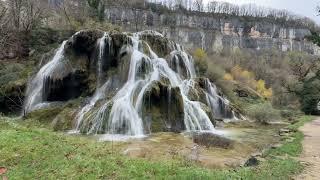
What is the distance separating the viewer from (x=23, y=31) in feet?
137

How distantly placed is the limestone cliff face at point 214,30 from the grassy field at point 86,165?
6974 cm

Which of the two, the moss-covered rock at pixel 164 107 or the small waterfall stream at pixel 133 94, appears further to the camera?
the moss-covered rock at pixel 164 107

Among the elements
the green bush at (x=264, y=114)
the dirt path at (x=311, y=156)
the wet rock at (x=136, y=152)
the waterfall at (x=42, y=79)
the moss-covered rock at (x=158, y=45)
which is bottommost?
the green bush at (x=264, y=114)

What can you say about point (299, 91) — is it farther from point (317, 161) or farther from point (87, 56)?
point (317, 161)

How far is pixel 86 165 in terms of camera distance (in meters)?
9.48

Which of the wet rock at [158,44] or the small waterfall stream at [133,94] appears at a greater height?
the wet rock at [158,44]

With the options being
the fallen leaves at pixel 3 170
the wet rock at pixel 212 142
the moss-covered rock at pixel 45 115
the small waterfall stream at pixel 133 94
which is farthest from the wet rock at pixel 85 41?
the fallen leaves at pixel 3 170

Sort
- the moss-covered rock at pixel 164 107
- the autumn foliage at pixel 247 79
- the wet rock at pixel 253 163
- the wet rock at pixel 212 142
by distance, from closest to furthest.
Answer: the wet rock at pixel 253 163 → the wet rock at pixel 212 142 → the moss-covered rock at pixel 164 107 → the autumn foliage at pixel 247 79

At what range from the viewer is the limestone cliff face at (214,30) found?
92312 mm

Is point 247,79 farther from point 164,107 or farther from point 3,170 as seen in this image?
Answer: point 3,170

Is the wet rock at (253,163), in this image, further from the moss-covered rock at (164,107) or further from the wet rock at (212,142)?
the moss-covered rock at (164,107)

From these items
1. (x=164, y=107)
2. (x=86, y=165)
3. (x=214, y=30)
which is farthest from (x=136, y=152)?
(x=214, y=30)

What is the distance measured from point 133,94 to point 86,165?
14.0m

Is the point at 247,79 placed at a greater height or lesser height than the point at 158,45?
lesser
